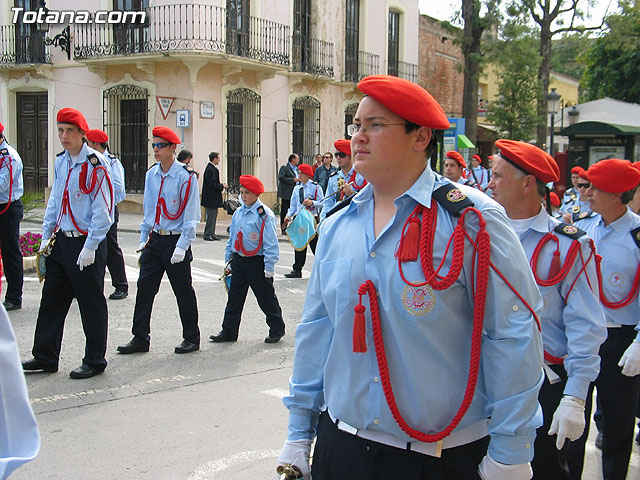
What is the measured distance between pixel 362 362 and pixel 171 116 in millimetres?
20131

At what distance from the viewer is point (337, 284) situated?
2.48m

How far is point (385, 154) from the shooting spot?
8.06ft

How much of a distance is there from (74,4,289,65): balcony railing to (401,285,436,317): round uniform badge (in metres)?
19.7

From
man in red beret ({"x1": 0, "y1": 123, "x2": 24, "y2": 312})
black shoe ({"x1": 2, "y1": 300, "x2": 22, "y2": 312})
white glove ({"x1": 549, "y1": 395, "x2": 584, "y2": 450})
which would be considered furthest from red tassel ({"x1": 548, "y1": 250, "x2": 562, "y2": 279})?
black shoe ({"x1": 2, "y1": 300, "x2": 22, "y2": 312})

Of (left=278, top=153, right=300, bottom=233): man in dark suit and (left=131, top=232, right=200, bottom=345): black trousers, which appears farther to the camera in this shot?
(left=278, top=153, right=300, bottom=233): man in dark suit

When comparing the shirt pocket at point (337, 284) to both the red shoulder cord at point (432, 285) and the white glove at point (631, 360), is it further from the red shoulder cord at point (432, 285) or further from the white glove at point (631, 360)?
the white glove at point (631, 360)

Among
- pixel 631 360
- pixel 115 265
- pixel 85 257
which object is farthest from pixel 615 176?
pixel 115 265

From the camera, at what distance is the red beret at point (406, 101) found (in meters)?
2.41

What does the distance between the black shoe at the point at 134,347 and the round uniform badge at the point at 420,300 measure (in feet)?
17.7

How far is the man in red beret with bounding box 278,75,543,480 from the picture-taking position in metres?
2.27

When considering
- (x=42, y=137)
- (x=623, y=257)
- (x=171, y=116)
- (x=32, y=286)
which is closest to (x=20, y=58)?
(x=42, y=137)

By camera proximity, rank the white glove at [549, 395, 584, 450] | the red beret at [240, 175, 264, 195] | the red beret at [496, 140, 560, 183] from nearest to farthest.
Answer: the white glove at [549, 395, 584, 450] → the red beret at [496, 140, 560, 183] → the red beret at [240, 175, 264, 195]

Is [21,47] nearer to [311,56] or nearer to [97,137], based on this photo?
[311,56]

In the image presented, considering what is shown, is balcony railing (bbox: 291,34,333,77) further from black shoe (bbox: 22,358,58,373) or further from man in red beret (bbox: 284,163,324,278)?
black shoe (bbox: 22,358,58,373)
